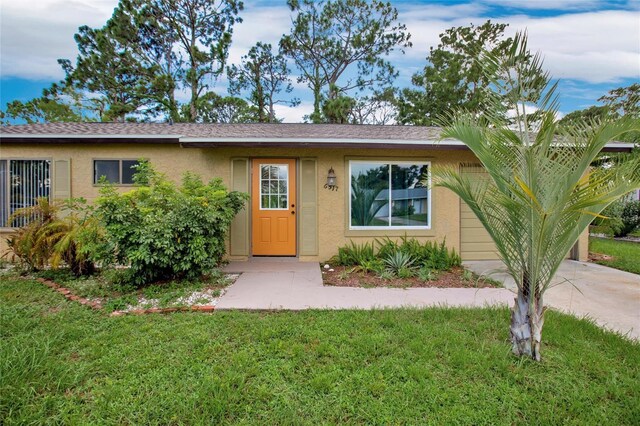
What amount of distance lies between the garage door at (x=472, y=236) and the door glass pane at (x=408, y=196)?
94cm

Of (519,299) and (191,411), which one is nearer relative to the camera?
(191,411)

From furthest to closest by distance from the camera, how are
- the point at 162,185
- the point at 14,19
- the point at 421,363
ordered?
the point at 14,19, the point at 162,185, the point at 421,363

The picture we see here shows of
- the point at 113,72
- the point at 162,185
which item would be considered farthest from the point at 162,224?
the point at 113,72

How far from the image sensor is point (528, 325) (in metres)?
2.80

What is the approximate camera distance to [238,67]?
18.9 m

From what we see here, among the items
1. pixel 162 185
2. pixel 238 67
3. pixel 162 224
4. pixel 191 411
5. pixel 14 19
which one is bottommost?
pixel 191 411

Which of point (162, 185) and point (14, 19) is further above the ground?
point (14, 19)

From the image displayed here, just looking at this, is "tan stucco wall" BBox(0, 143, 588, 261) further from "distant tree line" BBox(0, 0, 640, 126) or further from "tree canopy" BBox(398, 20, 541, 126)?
"tree canopy" BBox(398, 20, 541, 126)

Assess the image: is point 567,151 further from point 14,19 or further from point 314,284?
point 14,19

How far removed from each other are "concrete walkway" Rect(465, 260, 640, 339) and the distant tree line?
39.9 feet

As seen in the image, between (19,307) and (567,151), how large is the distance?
651 centimetres

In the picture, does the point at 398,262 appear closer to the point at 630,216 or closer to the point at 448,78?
the point at 630,216

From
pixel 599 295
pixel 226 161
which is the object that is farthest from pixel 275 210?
pixel 599 295

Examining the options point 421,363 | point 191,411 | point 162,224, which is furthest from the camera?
point 162,224
